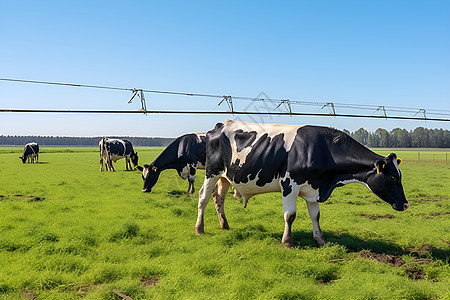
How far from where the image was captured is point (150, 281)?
5.27m

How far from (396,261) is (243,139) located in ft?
13.0

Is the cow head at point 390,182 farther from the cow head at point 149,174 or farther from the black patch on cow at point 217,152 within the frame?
the cow head at point 149,174

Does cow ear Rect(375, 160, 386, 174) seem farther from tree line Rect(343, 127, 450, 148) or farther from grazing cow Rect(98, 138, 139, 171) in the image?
tree line Rect(343, 127, 450, 148)

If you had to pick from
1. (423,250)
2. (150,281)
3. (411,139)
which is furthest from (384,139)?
(150,281)

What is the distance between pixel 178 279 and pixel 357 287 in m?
2.69

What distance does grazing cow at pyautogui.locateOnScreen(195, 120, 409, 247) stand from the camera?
6.43 meters

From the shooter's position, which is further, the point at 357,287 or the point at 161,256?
the point at 161,256

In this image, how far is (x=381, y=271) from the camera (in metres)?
5.55

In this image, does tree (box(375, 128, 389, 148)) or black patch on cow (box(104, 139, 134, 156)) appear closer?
black patch on cow (box(104, 139, 134, 156))

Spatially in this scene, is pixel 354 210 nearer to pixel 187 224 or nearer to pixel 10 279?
pixel 187 224

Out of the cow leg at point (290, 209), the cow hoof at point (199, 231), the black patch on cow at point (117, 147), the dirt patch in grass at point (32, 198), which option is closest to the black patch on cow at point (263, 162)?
the cow leg at point (290, 209)

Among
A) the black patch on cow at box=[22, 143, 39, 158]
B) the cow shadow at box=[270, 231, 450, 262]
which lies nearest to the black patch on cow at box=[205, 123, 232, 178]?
the cow shadow at box=[270, 231, 450, 262]

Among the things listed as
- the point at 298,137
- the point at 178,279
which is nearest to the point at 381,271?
the point at 298,137

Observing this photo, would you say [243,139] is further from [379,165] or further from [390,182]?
[390,182]
